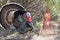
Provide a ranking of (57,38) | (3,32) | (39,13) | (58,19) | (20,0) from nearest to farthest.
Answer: (57,38) → (58,19) → (3,32) → (39,13) → (20,0)

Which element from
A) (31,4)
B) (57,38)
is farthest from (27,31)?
(31,4)

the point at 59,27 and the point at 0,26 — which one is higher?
the point at 0,26

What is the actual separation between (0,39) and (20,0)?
2485mm

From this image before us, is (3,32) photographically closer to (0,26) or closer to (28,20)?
(0,26)

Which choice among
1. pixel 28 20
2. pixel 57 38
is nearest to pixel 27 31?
pixel 28 20

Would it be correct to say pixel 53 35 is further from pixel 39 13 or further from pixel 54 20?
pixel 39 13

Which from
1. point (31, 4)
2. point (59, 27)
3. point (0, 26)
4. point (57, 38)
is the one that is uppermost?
point (31, 4)

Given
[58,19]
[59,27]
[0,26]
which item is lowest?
[59,27]

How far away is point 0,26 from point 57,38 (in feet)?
8.34

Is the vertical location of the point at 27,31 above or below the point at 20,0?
below

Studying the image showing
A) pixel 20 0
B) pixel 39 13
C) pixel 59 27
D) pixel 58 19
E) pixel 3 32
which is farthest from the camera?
pixel 20 0

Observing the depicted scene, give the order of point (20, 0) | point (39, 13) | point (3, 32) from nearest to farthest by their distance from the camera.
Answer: point (3, 32) < point (39, 13) < point (20, 0)

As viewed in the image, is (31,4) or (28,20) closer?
(28,20)

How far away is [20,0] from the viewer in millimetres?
8930
